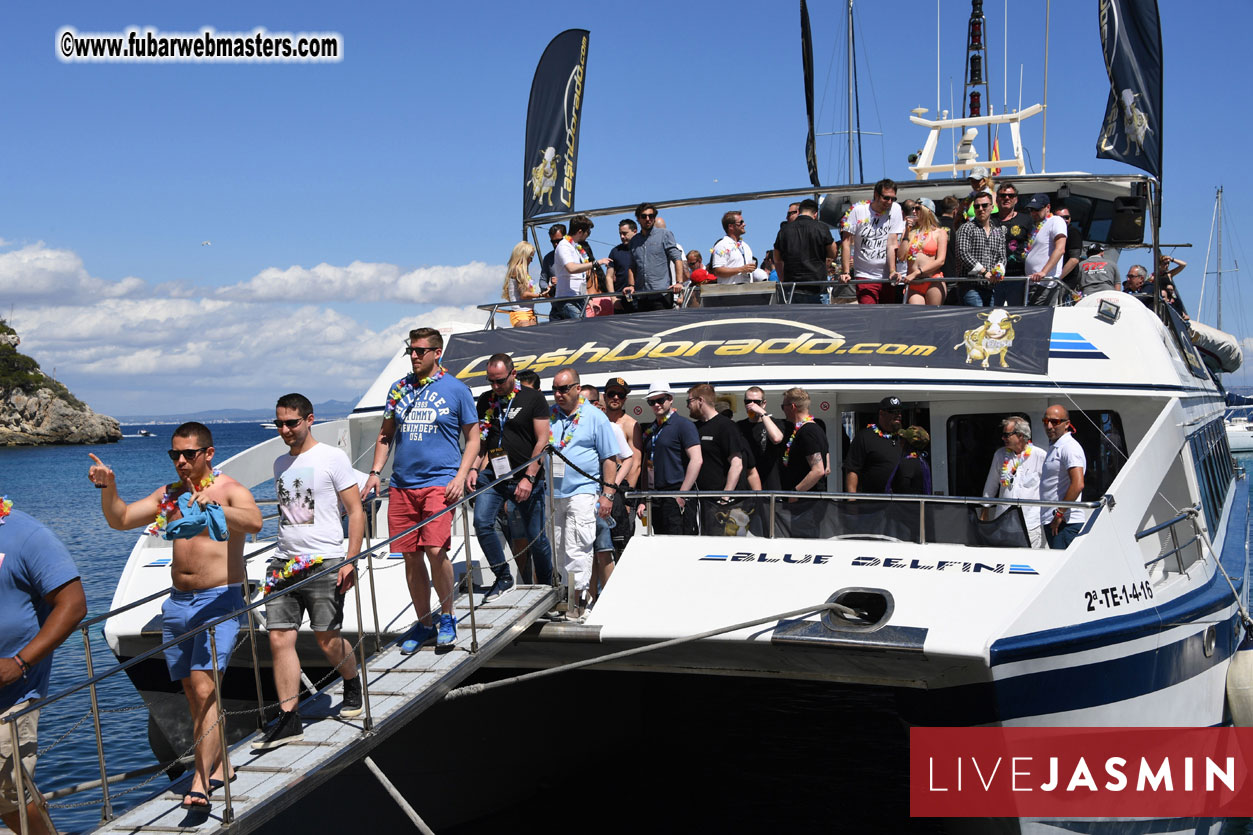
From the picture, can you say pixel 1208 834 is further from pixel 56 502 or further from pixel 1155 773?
pixel 56 502

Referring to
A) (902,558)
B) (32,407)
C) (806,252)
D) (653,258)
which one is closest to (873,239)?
(806,252)

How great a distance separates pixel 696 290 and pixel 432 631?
4.63 metres

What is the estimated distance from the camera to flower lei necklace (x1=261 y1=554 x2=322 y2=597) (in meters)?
5.43

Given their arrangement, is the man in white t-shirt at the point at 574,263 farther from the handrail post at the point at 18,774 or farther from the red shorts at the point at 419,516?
the handrail post at the point at 18,774

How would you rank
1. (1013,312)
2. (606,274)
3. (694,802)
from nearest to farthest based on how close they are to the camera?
1. (1013,312)
2. (694,802)
3. (606,274)

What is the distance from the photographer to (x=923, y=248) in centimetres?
941

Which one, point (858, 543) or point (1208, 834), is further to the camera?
point (1208, 834)

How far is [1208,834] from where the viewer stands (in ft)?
25.0

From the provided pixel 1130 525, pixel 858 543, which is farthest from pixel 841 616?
pixel 1130 525

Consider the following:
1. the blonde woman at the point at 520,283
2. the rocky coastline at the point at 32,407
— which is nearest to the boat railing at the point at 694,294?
the blonde woman at the point at 520,283

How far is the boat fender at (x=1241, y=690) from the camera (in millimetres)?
7773

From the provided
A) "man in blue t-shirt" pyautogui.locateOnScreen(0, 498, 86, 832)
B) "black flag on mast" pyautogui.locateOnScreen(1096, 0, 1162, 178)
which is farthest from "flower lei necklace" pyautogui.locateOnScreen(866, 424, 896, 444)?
"black flag on mast" pyautogui.locateOnScreen(1096, 0, 1162, 178)

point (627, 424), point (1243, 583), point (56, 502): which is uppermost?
point (627, 424)

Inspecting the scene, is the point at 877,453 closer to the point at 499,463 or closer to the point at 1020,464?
the point at 1020,464
